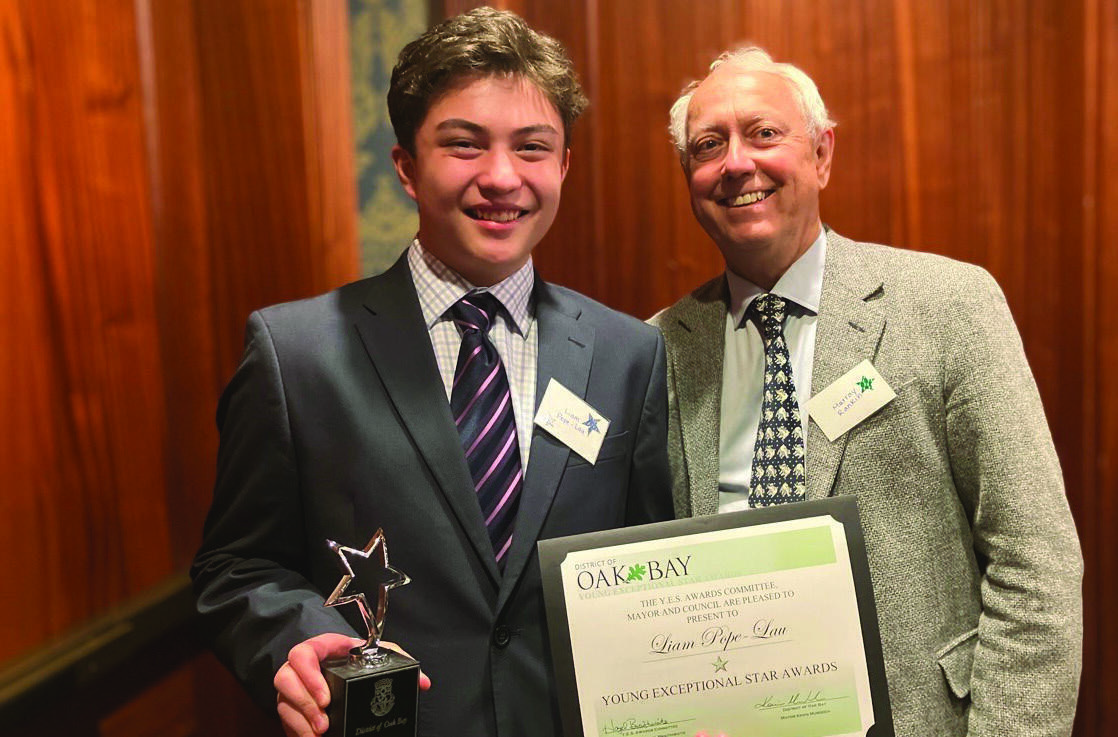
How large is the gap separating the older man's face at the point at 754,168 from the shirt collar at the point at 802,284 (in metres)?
0.02

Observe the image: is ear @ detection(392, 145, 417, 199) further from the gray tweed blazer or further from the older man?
the gray tweed blazer

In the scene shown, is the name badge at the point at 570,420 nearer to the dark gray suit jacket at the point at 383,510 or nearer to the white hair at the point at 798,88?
the dark gray suit jacket at the point at 383,510

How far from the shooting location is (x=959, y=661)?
5.39 feet

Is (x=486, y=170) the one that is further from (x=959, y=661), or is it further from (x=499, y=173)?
(x=959, y=661)

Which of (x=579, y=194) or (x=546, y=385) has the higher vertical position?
(x=579, y=194)

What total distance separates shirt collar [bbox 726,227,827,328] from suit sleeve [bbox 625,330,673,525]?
0.25 meters

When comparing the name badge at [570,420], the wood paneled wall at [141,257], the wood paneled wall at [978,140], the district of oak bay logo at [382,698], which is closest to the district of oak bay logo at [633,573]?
the name badge at [570,420]

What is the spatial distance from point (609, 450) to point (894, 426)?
0.48 m

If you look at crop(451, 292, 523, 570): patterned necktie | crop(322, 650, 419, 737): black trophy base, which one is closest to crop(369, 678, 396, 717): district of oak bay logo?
crop(322, 650, 419, 737): black trophy base

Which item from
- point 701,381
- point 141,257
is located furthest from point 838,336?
point 141,257

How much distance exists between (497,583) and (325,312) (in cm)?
50

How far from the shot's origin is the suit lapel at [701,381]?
5.81 ft

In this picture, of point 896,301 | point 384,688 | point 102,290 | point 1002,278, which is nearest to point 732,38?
point 1002,278

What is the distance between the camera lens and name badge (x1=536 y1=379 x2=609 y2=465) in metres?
1.54
